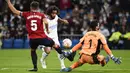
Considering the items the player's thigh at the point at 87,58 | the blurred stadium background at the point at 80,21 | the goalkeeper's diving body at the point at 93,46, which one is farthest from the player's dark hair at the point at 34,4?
the blurred stadium background at the point at 80,21

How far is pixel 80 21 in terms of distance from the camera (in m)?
34.7

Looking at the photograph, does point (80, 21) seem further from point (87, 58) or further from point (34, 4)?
point (87, 58)

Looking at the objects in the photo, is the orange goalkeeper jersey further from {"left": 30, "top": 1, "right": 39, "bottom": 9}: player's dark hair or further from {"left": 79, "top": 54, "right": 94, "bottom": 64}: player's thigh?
{"left": 30, "top": 1, "right": 39, "bottom": 9}: player's dark hair

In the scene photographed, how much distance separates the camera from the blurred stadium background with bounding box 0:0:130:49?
3344cm

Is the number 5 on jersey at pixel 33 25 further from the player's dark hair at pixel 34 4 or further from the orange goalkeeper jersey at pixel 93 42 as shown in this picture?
the orange goalkeeper jersey at pixel 93 42

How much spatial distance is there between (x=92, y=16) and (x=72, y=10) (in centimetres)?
247

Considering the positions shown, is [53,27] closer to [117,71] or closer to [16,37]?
[117,71]

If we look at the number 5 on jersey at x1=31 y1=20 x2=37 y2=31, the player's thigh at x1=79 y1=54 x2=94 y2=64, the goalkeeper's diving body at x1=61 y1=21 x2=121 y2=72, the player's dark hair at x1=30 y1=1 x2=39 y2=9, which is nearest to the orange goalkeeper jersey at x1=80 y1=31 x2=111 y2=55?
the goalkeeper's diving body at x1=61 y1=21 x2=121 y2=72

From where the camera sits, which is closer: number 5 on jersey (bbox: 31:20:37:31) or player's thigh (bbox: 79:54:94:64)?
player's thigh (bbox: 79:54:94:64)

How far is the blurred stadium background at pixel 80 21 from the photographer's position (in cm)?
3344

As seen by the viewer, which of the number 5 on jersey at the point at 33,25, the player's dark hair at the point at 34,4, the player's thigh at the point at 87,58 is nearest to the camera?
the player's thigh at the point at 87,58

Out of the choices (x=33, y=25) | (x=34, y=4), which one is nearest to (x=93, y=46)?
(x=33, y=25)

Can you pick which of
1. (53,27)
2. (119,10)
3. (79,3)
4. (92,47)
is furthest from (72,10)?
(92,47)

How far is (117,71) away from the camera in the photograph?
615 inches
